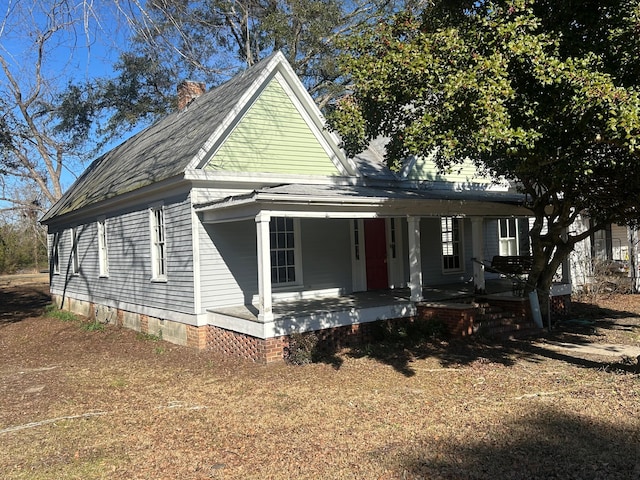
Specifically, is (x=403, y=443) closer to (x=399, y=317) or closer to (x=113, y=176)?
(x=399, y=317)

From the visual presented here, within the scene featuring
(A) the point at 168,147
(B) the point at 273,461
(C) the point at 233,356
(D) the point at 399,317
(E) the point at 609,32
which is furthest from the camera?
(A) the point at 168,147

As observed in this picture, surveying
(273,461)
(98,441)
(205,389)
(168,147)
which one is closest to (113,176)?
(168,147)

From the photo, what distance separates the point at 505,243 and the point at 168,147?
1108 cm

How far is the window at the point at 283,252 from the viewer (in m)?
12.5

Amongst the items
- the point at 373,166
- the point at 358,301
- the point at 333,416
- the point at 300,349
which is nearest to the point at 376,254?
the point at 373,166

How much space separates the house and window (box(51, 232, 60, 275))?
461 cm

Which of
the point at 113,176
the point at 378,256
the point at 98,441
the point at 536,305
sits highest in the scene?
the point at 113,176

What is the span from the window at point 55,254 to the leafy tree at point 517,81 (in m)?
16.3

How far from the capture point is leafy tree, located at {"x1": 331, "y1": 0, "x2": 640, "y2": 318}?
6402 millimetres

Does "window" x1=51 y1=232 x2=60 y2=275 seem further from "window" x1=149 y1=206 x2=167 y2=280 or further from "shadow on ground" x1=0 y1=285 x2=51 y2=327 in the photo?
"window" x1=149 y1=206 x2=167 y2=280

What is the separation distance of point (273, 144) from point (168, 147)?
9.33 ft

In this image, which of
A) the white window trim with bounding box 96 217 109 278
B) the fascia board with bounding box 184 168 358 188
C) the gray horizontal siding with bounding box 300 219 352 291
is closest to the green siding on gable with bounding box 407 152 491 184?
the fascia board with bounding box 184 168 358 188

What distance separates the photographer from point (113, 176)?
1563 centimetres

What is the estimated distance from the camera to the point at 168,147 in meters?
13.3
